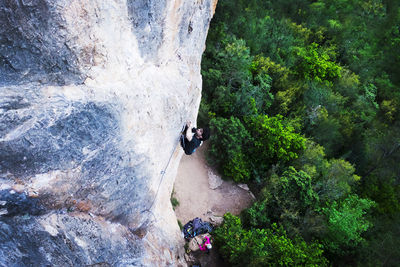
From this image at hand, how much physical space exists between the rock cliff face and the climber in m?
1.09

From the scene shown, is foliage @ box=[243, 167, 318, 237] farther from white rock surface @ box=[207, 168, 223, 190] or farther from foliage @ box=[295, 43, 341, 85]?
foliage @ box=[295, 43, 341, 85]

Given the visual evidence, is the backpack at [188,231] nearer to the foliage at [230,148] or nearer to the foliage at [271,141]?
the foliage at [230,148]

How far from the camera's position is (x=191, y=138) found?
26.6 feet

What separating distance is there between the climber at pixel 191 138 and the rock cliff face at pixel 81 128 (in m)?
1.09

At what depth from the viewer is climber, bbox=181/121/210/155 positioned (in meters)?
7.61

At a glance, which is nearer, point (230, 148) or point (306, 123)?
point (230, 148)

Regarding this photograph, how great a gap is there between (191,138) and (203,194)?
521cm

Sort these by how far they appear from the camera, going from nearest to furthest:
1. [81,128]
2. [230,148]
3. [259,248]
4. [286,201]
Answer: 1. [81,128]
2. [259,248]
3. [286,201]
4. [230,148]

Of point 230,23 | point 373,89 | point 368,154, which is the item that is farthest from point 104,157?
point 373,89

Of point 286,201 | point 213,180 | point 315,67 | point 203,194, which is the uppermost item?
point 315,67

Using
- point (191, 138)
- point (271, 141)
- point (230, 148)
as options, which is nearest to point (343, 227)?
point (271, 141)

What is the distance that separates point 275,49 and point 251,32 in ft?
6.87

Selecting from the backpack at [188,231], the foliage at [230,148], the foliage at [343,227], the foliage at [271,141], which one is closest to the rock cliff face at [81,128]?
the backpack at [188,231]

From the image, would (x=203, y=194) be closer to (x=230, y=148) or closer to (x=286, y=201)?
(x=230, y=148)
